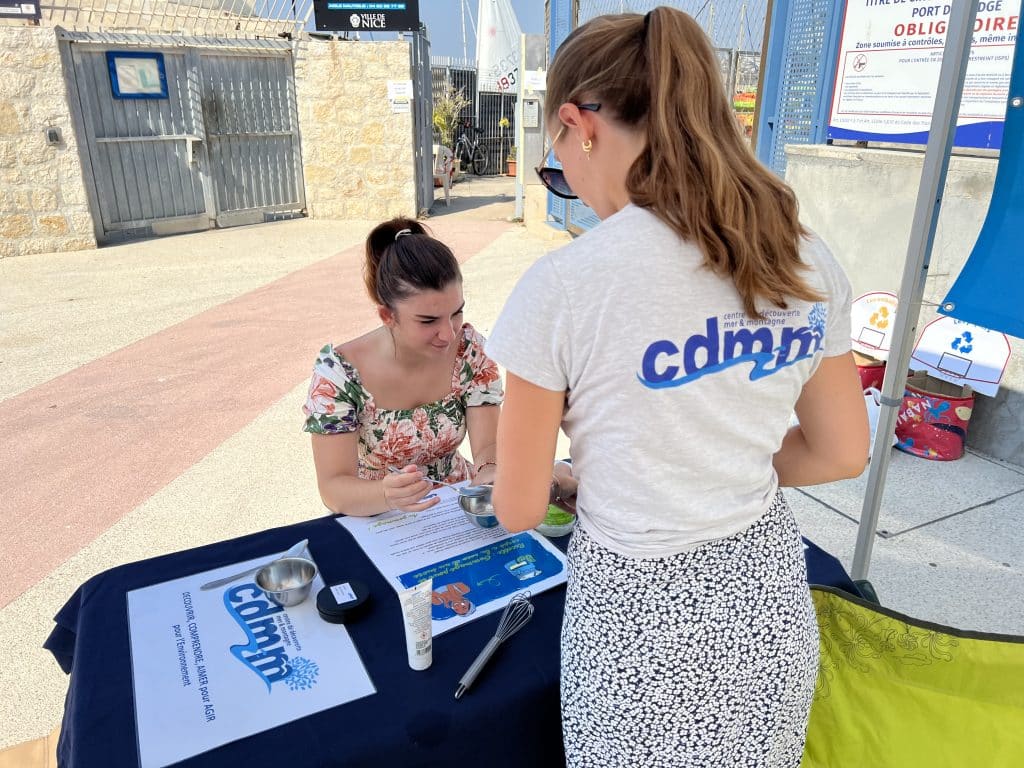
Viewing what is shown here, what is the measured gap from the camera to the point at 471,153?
16.2 m

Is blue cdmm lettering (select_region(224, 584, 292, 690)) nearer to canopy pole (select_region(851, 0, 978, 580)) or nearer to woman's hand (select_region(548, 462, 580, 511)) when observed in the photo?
woman's hand (select_region(548, 462, 580, 511))

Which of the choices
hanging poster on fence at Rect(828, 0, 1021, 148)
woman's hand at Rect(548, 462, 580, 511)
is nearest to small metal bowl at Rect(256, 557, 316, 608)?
woman's hand at Rect(548, 462, 580, 511)

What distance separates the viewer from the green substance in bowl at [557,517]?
1650mm

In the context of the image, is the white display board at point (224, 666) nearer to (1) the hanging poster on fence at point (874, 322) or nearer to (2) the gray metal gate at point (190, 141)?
(1) the hanging poster on fence at point (874, 322)

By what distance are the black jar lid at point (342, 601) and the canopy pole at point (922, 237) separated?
4.73ft

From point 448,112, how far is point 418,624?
50.0ft

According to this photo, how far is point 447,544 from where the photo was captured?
159 centimetres

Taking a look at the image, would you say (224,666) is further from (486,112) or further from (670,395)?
(486,112)

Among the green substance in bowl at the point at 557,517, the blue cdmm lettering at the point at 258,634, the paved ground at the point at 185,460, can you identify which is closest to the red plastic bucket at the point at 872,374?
the paved ground at the point at 185,460

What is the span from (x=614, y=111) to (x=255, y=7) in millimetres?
10238

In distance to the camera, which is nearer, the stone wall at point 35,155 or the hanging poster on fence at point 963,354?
the hanging poster on fence at point 963,354

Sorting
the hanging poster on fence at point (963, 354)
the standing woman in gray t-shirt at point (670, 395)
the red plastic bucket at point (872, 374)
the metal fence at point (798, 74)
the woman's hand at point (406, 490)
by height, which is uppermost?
the metal fence at point (798, 74)

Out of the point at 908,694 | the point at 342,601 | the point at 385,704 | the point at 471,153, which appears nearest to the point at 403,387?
the point at 342,601

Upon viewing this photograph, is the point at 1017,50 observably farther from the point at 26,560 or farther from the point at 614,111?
the point at 26,560
